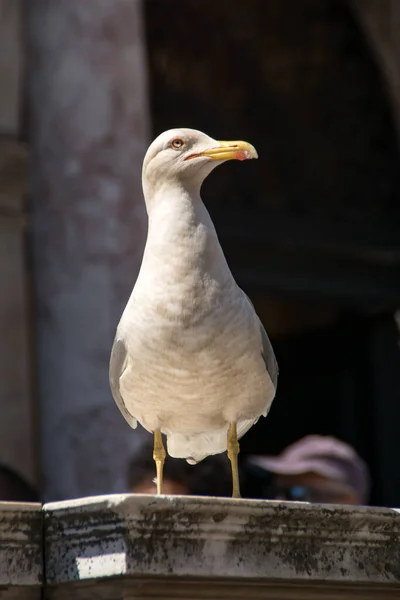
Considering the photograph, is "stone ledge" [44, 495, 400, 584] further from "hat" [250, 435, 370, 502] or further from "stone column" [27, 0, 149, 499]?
"stone column" [27, 0, 149, 499]

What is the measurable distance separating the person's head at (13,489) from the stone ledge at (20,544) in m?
1.80

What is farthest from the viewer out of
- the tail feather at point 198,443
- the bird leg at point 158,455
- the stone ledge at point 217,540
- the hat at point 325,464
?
the hat at point 325,464

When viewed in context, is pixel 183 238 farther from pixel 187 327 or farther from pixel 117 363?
pixel 117 363

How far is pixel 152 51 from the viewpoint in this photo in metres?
7.28

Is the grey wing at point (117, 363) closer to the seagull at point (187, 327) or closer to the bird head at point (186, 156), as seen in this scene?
the seagull at point (187, 327)

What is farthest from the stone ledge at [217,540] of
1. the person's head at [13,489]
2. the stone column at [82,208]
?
the stone column at [82,208]

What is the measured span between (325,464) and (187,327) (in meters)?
2.41

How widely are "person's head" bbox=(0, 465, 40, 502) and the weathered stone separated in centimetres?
179

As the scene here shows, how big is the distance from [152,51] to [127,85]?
788mm

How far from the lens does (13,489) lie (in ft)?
15.4

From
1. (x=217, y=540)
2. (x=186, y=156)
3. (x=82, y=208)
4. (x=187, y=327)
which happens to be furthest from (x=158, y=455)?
(x=82, y=208)

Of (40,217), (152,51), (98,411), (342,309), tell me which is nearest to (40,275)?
(40,217)

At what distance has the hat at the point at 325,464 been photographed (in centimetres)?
538

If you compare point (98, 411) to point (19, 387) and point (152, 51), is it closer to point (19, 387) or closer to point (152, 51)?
point (19, 387)
